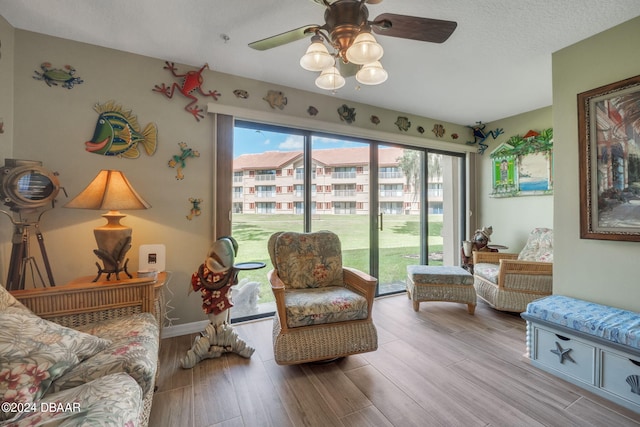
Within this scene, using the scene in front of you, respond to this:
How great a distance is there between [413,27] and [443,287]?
2.48m

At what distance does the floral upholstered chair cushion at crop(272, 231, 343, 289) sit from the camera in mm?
2264

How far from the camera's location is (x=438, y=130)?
12.7ft

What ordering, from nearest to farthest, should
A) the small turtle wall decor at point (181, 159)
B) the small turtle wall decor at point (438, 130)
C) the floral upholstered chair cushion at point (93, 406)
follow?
the floral upholstered chair cushion at point (93, 406) < the small turtle wall decor at point (181, 159) < the small turtle wall decor at point (438, 130)

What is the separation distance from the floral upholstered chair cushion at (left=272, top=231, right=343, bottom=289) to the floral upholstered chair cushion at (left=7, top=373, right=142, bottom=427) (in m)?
1.35

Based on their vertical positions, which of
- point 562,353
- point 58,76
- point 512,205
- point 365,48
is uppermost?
point 58,76

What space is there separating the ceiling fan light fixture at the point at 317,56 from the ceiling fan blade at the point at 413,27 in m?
0.28

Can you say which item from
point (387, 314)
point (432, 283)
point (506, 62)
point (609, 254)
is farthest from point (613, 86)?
point (387, 314)

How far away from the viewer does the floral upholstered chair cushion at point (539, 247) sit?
2945 millimetres

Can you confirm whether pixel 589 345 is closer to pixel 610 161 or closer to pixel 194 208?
pixel 610 161

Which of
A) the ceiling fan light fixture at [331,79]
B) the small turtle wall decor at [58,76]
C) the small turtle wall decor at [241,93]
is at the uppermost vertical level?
the small turtle wall decor at [241,93]

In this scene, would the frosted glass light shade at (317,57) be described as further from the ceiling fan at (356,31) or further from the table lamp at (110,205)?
the table lamp at (110,205)

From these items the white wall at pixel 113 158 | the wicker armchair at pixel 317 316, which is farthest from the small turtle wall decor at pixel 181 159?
the wicker armchair at pixel 317 316

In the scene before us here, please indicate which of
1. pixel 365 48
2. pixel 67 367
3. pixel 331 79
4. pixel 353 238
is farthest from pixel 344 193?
pixel 67 367

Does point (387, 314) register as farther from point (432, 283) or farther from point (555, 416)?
point (555, 416)
